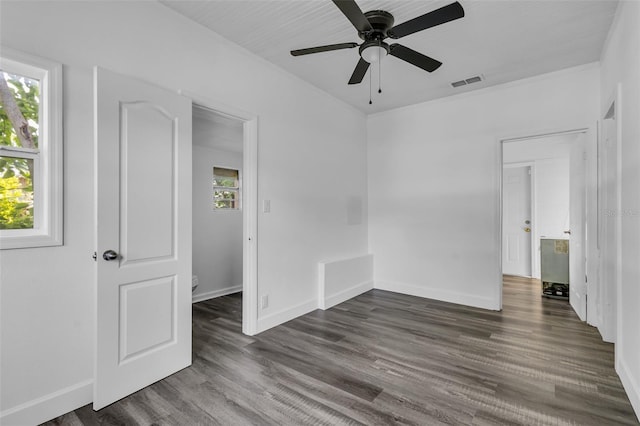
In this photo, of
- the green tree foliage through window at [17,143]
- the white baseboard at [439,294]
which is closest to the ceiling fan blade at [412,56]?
the green tree foliage through window at [17,143]

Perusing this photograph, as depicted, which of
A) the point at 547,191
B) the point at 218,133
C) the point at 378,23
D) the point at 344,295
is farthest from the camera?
the point at 547,191

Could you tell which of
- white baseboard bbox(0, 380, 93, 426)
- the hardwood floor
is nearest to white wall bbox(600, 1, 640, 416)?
the hardwood floor

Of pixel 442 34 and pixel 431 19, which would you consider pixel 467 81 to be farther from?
pixel 431 19

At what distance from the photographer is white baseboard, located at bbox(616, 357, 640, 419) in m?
1.90

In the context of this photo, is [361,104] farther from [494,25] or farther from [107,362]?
[107,362]

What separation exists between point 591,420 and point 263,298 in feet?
8.51

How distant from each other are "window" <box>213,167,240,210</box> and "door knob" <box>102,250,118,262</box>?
282 centimetres

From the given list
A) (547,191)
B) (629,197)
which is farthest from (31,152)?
(547,191)

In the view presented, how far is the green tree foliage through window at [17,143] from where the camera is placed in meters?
1.78

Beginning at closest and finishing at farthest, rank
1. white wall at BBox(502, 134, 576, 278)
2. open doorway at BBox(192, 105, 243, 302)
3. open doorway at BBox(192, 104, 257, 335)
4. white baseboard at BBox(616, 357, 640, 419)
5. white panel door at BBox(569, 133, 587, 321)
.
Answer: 1. white baseboard at BBox(616, 357, 640, 419)
2. white panel door at BBox(569, 133, 587, 321)
3. open doorway at BBox(192, 104, 257, 335)
4. open doorway at BBox(192, 105, 243, 302)
5. white wall at BBox(502, 134, 576, 278)

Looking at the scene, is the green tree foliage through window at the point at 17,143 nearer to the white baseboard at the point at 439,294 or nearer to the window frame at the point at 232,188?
the window frame at the point at 232,188

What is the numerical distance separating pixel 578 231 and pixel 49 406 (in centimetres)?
503

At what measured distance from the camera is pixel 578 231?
Result: 3.71m

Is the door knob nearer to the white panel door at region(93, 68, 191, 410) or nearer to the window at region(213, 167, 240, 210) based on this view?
the white panel door at region(93, 68, 191, 410)
